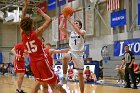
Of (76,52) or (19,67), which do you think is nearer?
(76,52)

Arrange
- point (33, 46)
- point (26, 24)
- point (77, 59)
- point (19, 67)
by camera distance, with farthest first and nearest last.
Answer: point (19, 67) < point (77, 59) < point (33, 46) < point (26, 24)

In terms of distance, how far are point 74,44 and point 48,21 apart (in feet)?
6.23

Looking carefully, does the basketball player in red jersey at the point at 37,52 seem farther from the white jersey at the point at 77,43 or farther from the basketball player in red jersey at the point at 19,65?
the basketball player in red jersey at the point at 19,65

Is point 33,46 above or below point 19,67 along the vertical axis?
above

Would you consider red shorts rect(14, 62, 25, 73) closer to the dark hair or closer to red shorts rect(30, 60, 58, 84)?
red shorts rect(30, 60, 58, 84)

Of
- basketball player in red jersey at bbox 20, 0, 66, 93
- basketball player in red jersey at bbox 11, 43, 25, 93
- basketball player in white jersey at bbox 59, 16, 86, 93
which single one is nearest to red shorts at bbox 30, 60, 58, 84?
basketball player in red jersey at bbox 20, 0, 66, 93

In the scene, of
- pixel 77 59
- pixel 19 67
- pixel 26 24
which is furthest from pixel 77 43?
pixel 19 67

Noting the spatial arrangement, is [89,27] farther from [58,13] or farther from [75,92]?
[75,92]

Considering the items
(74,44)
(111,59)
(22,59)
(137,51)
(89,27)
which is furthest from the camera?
(89,27)

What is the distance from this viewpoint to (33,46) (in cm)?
501

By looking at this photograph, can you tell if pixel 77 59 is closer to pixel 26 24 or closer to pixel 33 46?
pixel 33 46

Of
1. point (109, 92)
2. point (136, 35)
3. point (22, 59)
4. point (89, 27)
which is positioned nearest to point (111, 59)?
point (136, 35)

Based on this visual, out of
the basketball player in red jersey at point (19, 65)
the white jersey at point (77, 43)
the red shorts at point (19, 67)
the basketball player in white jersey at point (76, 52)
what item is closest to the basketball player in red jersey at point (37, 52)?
the basketball player in white jersey at point (76, 52)

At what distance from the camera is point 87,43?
2372 cm
